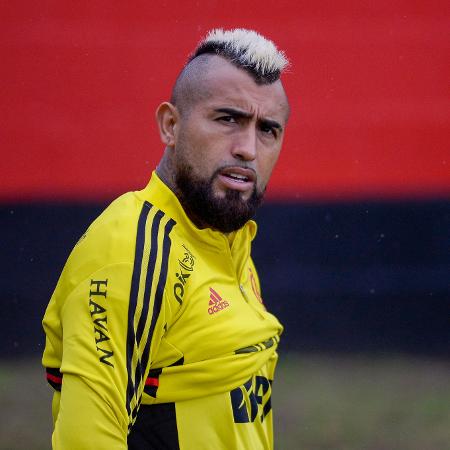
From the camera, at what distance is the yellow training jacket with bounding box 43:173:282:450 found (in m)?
1.57

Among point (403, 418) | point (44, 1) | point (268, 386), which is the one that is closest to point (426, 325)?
point (403, 418)

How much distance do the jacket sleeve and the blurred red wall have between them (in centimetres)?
195

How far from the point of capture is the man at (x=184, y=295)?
5.20 feet

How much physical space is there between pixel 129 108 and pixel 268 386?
1804 mm

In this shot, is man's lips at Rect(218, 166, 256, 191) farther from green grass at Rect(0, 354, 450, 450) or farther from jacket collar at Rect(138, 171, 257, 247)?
green grass at Rect(0, 354, 450, 450)

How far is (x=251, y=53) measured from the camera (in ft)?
5.97

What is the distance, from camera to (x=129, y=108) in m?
3.52

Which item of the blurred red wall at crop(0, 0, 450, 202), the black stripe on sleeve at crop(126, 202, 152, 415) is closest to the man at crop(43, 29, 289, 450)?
the black stripe on sleeve at crop(126, 202, 152, 415)

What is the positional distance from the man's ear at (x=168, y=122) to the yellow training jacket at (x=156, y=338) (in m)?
0.11

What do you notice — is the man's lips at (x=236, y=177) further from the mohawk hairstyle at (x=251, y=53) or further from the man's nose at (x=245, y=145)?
the mohawk hairstyle at (x=251, y=53)

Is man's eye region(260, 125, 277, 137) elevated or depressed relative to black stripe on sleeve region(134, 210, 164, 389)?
elevated

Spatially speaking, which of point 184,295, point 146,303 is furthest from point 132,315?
point 184,295

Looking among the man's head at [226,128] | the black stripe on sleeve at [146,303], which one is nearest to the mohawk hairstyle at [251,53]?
the man's head at [226,128]

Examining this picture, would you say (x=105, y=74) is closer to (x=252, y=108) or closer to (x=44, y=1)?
(x=44, y=1)
